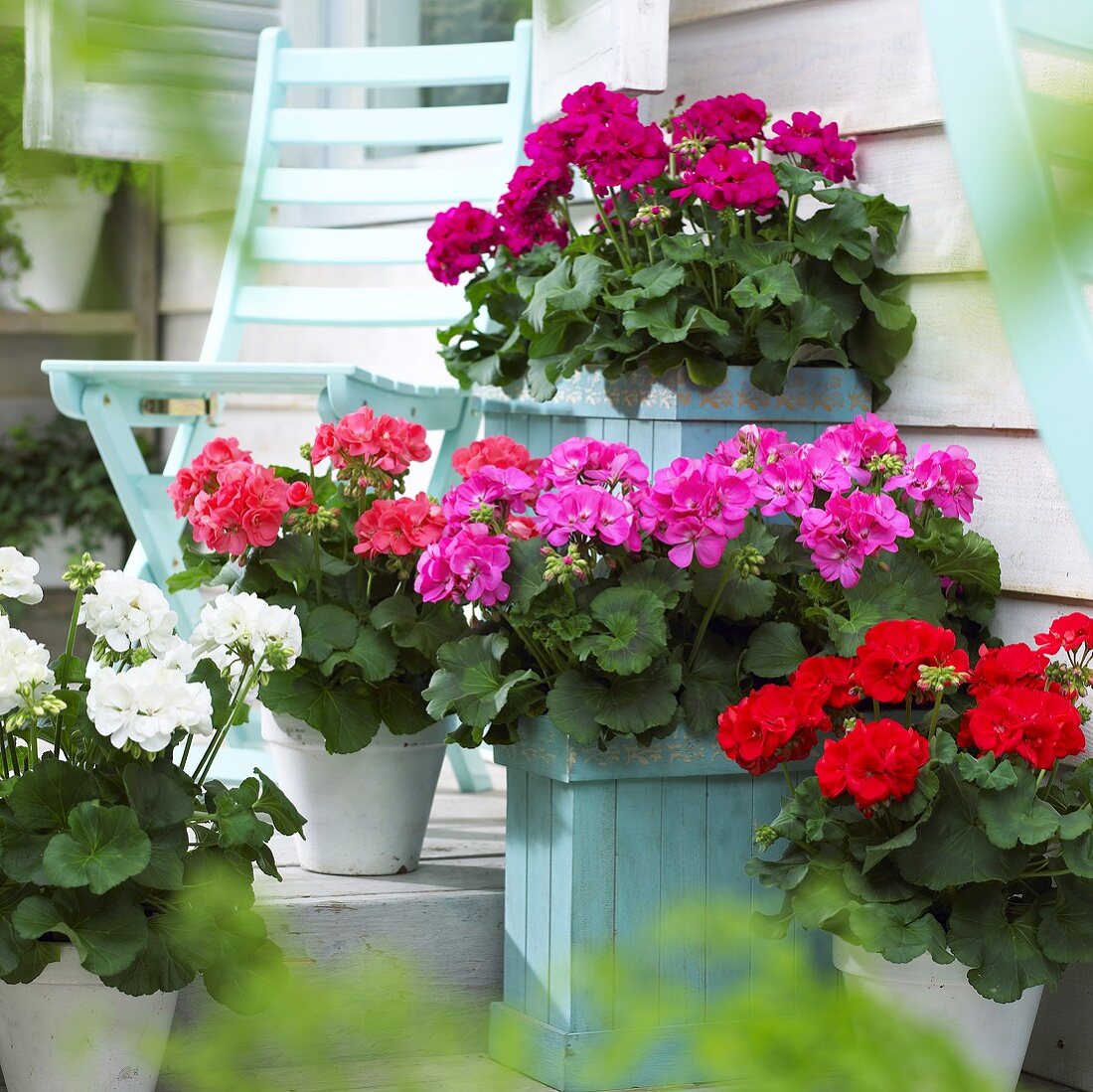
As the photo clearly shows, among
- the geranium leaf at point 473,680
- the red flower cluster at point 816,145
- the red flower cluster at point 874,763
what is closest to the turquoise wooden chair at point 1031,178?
the red flower cluster at point 874,763

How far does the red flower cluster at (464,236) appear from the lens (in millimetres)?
2049

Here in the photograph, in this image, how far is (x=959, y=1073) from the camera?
1.14 feet

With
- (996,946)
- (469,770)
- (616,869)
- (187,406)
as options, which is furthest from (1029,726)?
(187,406)

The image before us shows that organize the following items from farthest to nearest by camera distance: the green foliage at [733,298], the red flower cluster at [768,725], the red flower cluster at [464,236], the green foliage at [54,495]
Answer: the green foliage at [54,495] < the red flower cluster at [464,236] < the green foliage at [733,298] < the red flower cluster at [768,725]

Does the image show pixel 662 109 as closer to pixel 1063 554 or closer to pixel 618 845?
pixel 1063 554

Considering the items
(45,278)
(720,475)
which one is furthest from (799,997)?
(45,278)

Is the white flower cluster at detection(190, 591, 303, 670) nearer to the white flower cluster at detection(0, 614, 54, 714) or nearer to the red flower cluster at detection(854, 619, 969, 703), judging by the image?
the white flower cluster at detection(0, 614, 54, 714)

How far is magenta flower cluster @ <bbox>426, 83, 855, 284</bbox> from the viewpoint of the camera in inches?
69.8

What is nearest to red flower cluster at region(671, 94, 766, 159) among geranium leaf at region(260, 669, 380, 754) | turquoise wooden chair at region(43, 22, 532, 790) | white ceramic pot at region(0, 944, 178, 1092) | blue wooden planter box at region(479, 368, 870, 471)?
blue wooden planter box at region(479, 368, 870, 471)

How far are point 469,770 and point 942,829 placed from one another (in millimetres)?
1076

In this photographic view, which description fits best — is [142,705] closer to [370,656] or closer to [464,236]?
[370,656]

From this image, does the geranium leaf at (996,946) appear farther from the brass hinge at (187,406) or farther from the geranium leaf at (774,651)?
the brass hinge at (187,406)

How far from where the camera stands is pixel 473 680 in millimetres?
1567

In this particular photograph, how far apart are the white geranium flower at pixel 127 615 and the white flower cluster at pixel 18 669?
7 centimetres
